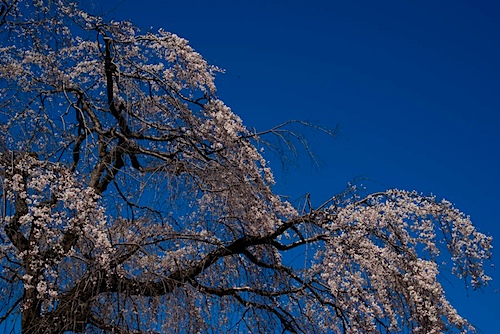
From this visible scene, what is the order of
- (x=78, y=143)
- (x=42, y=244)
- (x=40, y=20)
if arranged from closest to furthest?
(x=42, y=244) < (x=40, y=20) < (x=78, y=143)

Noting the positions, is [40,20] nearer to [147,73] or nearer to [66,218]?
[147,73]

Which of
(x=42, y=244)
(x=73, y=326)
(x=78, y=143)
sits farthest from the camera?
(x=78, y=143)

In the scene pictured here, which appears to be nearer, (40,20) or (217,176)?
(217,176)

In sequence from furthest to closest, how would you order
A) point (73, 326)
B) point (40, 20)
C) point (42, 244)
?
point (40, 20) → point (42, 244) → point (73, 326)

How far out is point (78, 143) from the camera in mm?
5387

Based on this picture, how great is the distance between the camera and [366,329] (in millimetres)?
4090

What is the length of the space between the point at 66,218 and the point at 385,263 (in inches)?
79.8

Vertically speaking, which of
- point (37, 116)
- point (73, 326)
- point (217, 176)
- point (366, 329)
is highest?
point (37, 116)

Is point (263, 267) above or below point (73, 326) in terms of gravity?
above

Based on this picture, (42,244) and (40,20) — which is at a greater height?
(40,20)

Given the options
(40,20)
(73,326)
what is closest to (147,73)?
(40,20)

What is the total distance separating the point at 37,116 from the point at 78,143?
637 millimetres

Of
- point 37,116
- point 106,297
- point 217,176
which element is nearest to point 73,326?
point 106,297

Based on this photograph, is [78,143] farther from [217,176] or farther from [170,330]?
[170,330]
